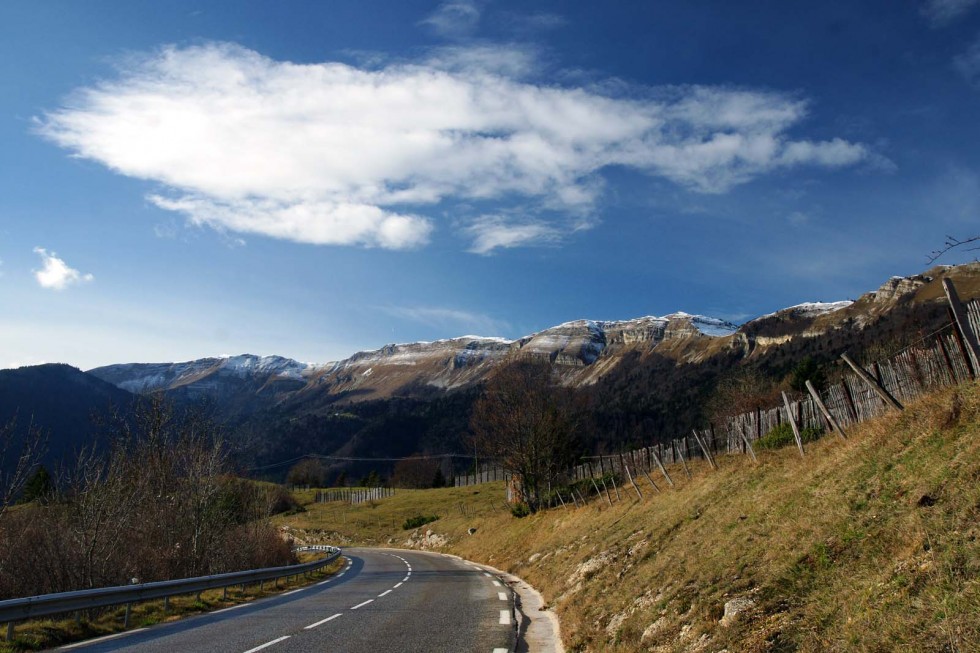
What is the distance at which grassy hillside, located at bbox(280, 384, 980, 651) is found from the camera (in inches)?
235

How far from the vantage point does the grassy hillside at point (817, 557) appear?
597 centimetres

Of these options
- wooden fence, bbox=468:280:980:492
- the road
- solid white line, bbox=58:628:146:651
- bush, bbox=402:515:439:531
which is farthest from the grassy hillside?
bush, bbox=402:515:439:531

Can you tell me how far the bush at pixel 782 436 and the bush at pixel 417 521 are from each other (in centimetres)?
5026

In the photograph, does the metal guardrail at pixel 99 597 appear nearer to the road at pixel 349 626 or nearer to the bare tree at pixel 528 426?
the road at pixel 349 626

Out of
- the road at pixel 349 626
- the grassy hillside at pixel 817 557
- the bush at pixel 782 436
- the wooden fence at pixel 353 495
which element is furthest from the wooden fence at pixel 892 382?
the wooden fence at pixel 353 495

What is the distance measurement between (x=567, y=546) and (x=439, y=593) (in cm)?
686

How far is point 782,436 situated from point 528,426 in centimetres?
2305

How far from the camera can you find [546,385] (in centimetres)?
4697

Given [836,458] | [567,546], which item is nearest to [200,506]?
[567,546]

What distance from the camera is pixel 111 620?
45.3ft

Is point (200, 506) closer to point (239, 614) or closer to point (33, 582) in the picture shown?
point (33, 582)

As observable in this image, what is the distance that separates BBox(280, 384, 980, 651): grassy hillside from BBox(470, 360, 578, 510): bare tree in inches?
1030

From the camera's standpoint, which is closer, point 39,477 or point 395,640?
point 395,640

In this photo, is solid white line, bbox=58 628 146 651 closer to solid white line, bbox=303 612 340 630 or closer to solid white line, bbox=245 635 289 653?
solid white line, bbox=245 635 289 653
